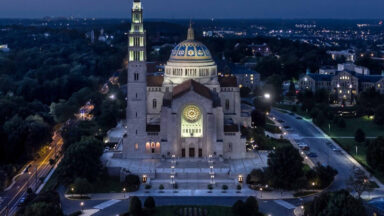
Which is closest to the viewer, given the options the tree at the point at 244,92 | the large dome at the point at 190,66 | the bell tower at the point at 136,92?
the bell tower at the point at 136,92

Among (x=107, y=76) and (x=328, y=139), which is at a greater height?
(x=107, y=76)

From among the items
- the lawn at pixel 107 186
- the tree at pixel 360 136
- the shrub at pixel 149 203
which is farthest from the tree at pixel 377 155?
the lawn at pixel 107 186

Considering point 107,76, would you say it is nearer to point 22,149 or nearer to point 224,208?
point 22,149

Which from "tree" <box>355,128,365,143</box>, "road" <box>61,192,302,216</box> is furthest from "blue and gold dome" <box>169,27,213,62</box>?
"road" <box>61,192,302,216</box>

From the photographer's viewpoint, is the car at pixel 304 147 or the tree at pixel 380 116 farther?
the tree at pixel 380 116

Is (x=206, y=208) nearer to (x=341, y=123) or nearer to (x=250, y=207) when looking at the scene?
(x=250, y=207)

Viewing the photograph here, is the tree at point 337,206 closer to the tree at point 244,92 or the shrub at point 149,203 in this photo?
the shrub at point 149,203

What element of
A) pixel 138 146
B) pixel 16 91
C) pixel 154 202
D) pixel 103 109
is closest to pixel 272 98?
pixel 103 109

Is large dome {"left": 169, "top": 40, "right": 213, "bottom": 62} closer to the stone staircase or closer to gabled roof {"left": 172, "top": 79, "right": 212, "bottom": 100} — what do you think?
gabled roof {"left": 172, "top": 79, "right": 212, "bottom": 100}
